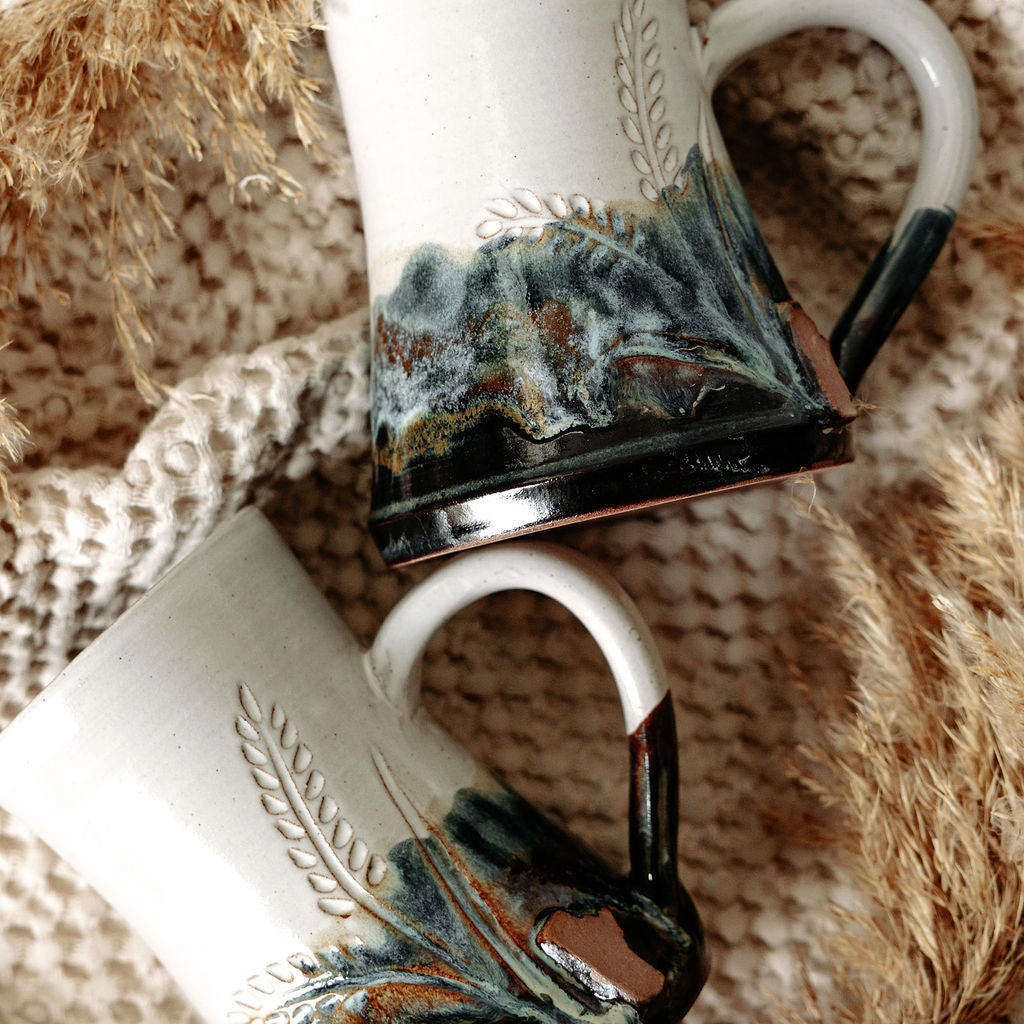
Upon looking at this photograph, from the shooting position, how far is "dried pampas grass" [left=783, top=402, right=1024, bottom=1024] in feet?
1.63

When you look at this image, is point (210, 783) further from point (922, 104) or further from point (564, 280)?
point (922, 104)

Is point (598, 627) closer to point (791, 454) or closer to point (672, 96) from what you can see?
point (791, 454)

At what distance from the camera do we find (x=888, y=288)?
493mm

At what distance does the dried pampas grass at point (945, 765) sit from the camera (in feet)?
1.63

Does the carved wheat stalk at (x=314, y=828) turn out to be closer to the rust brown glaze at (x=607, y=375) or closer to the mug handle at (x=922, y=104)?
the rust brown glaze at (x=607, y=375)

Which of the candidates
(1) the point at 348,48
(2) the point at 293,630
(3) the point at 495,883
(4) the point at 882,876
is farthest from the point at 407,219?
(4) the point at 882,876

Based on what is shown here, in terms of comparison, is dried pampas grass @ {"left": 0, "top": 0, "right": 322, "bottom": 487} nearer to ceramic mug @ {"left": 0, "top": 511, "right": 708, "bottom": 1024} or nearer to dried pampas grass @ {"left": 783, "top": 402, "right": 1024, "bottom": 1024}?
ceramic mug @ {"left": 0, "top": 511, "right": 708, "bottom": 1024}

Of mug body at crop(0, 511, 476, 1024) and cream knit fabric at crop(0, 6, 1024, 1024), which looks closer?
mug body at crop(0, 511, 476, 1024)

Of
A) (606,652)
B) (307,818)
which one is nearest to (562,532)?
(606,652)

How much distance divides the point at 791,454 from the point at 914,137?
277 millimetres

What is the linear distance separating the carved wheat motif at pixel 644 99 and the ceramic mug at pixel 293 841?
7.3 inches

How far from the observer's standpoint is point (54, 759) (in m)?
0.43

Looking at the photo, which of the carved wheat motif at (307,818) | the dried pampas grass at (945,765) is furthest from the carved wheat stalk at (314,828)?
the dried pampas grass at (945,765)

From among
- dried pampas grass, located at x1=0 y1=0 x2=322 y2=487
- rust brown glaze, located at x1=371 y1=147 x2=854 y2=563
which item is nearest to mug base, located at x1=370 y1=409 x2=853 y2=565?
rust brown glaze, located at x1=371 y1=147 x2=854 y2=563
